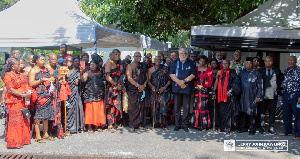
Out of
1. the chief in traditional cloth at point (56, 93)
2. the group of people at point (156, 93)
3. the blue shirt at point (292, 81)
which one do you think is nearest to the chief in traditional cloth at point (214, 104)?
the group of people at point (156, 93)

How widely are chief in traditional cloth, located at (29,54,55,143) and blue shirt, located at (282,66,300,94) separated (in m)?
4.88

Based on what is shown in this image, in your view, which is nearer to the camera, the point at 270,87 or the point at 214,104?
the point at 270,87

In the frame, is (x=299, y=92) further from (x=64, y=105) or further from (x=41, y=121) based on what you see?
(x=41, y=121)

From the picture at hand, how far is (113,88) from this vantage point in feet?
21.3

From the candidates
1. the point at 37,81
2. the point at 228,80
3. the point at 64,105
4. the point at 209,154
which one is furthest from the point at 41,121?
the point at 228,80

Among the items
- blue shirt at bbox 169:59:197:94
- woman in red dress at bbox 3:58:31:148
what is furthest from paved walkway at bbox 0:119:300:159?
blue shirt at bbox 169:59:197:94

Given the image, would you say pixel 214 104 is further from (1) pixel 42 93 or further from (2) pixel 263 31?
(1) pixel 42 93

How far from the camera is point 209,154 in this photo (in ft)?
15.7

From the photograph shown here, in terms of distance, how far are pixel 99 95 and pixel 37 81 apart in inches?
57.2

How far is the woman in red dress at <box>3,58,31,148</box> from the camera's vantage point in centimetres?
501

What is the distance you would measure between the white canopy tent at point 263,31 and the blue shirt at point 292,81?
63cm

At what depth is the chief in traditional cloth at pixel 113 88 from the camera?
6.45 metres

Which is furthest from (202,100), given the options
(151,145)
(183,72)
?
(151,145)

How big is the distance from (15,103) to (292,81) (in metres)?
5.52
